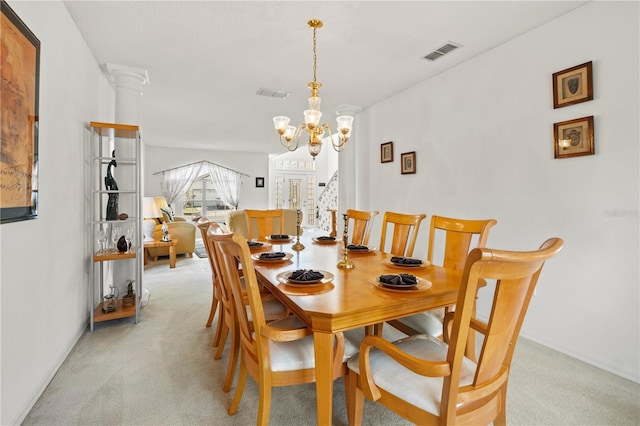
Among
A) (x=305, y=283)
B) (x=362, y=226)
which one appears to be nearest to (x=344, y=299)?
(x=305, y=283)

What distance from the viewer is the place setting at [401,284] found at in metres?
1.43

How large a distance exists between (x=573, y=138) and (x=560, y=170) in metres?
0.24

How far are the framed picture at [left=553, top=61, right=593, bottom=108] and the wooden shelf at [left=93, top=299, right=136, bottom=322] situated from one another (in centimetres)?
394

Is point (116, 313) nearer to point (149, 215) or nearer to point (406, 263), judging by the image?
point (406, 263)

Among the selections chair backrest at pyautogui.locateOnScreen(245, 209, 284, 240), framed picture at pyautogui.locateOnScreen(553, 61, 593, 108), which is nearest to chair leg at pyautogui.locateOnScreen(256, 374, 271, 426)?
chair backrest at pyautogui.locateOnScreen(245, 209, 284, 240)

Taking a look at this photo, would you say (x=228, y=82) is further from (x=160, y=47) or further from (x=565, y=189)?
(x=565, y=189)

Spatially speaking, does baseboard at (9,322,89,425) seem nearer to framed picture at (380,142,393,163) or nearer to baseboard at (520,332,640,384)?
baseboard at (520,332,640,384)

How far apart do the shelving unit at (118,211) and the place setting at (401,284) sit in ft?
7.89

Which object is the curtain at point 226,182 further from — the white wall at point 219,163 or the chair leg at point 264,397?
the chair leg at point 264,397

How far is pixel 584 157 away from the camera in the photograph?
2.26 m

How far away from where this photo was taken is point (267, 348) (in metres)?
1.33

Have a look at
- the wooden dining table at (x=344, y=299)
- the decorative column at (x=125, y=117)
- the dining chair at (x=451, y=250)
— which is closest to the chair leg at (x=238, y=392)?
the wooden dining table at (x=344, y=299)

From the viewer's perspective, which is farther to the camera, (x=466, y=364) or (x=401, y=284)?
(x=401, y=284)

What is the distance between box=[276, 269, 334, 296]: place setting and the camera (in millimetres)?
1426
